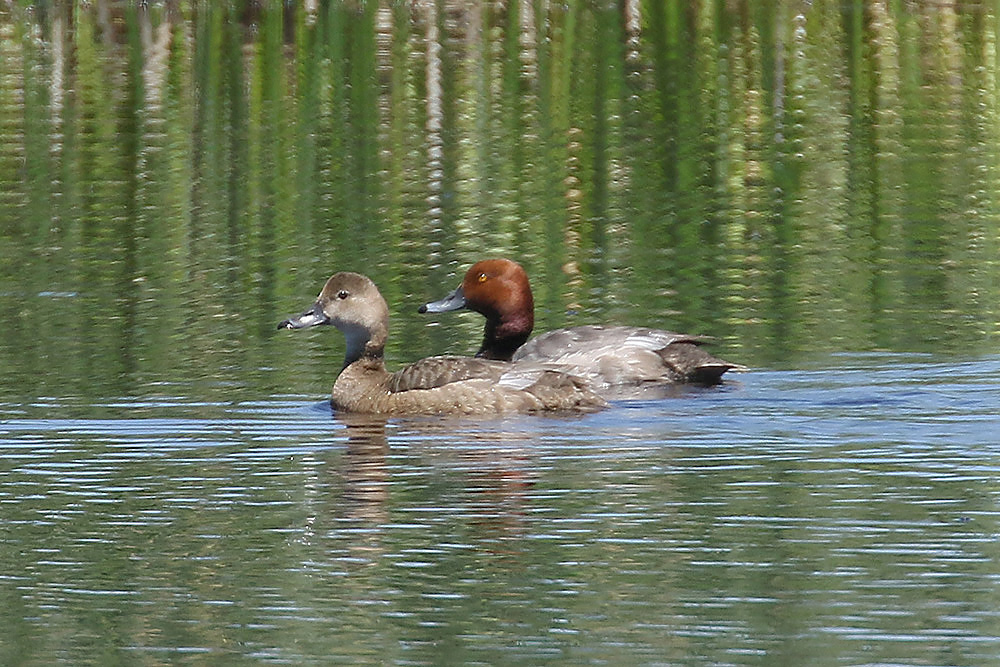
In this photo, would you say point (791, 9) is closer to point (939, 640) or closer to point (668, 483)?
point (668, 483)

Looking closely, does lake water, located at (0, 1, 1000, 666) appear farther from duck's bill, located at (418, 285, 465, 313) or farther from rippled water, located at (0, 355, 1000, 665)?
duck's bill, located at (418, 285, 465, 313)

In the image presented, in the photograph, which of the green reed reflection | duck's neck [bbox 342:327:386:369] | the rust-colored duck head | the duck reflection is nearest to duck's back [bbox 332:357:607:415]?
the duck reflection

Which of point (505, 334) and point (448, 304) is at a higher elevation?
point (448, 304)

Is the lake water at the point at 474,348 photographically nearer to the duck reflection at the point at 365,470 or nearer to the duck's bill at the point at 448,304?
the duck reflection at the point at 365,470

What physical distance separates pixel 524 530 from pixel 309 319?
5.11 m

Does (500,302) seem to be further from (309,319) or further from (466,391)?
(466,391)

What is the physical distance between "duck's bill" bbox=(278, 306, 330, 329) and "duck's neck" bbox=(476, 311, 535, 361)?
53.8 inches

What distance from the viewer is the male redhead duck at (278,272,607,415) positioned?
507 inches

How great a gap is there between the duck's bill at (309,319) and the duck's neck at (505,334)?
137 centimetres

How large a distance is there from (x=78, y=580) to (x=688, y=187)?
1483 cm

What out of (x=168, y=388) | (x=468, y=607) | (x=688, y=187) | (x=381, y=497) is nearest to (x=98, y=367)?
(x=168, y=388)

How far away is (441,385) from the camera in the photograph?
13.1 metres

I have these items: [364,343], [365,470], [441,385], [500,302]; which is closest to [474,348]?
[500,302]

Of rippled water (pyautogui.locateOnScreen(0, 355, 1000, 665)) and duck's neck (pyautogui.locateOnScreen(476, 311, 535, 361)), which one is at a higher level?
duck's neck (pyautogui.locateOnScreen(476, 311, 535, 361))
